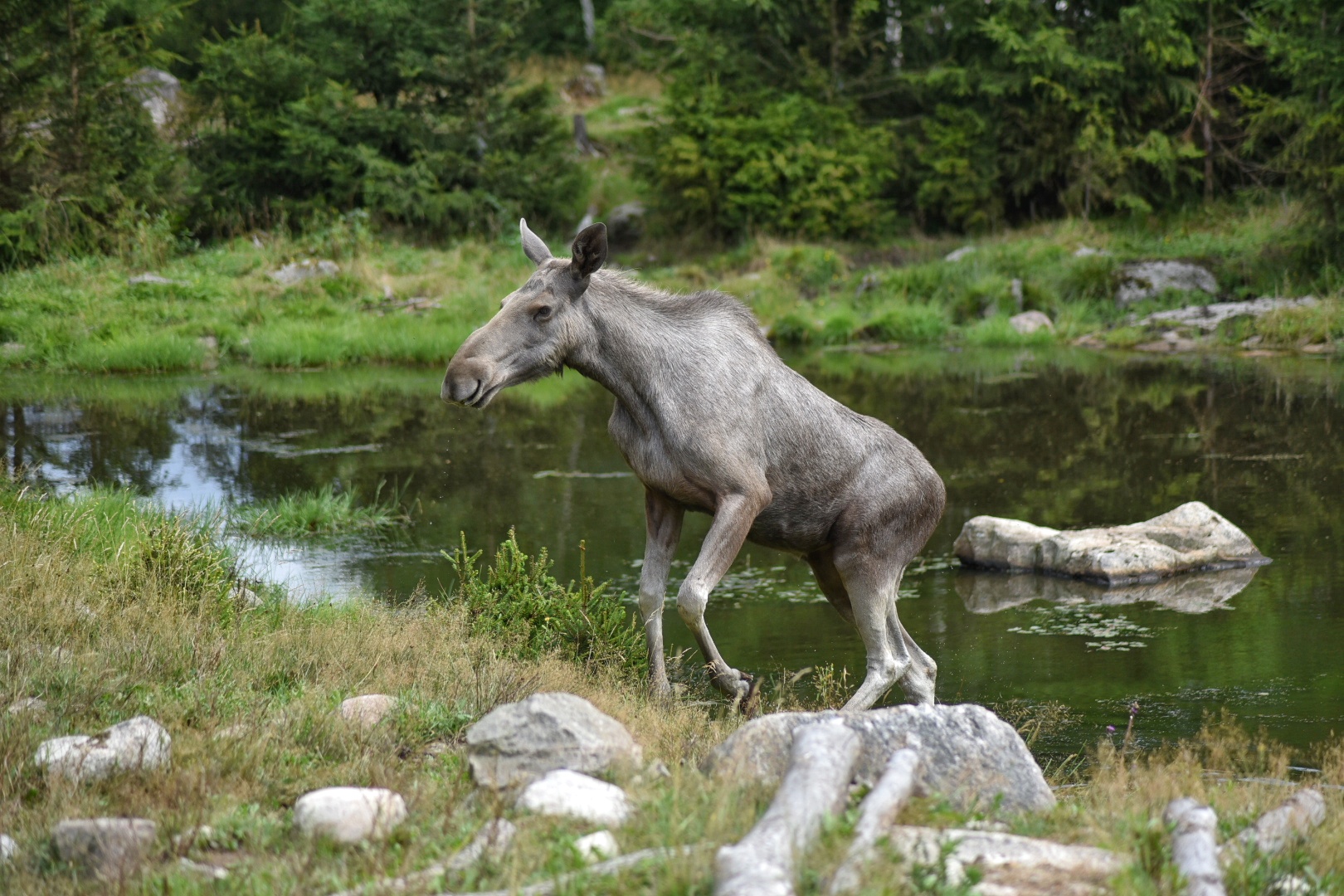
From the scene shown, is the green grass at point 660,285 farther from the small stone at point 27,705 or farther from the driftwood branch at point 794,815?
the driftwood branch at point 794,815

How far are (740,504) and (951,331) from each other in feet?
71.6

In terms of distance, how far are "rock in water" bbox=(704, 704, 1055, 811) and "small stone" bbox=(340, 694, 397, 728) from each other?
153 cm

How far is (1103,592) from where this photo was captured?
10.7 m

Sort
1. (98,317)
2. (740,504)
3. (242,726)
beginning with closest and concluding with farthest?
(242,726), (740,504), (98,317)

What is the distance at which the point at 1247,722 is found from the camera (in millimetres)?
7492

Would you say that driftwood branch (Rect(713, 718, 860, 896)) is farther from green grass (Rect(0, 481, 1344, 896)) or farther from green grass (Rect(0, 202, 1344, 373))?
green grass (Rect(0, 202, 1344, 373))

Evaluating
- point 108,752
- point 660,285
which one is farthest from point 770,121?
point 108,752

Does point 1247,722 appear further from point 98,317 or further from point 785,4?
point 785,4

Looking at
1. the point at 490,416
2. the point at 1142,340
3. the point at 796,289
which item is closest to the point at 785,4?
the point at 796,289

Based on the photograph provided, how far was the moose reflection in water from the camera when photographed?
7.11 meters

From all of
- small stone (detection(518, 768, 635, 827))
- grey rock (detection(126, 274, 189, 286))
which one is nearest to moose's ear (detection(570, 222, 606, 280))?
small stone (detection(518, 768, 635, 827))

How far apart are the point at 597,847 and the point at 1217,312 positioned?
81.6 feet

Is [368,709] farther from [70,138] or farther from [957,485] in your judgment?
[70,138]

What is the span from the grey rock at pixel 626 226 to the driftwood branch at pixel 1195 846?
3243 cm
